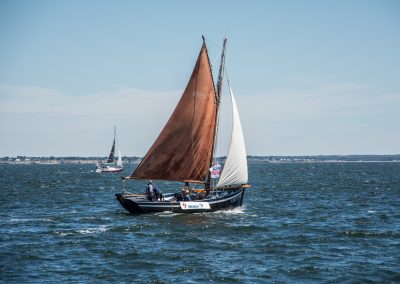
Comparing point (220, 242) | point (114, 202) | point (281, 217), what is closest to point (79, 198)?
point (114, 202)

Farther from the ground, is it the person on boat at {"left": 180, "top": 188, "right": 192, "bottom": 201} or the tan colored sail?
the tan colored sail

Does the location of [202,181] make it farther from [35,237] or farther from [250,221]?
[35,237]

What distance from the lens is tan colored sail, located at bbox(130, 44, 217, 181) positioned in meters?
44.6

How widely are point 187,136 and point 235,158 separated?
165 inches

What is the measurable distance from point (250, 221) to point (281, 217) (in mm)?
4155

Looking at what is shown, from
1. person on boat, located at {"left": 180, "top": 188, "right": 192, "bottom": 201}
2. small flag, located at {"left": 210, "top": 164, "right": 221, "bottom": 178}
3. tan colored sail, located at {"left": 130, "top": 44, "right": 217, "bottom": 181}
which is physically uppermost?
tan colored sail, located at {"left": 130, "top": 44, "right": 217, "bottom": 181}

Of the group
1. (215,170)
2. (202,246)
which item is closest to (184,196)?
(215,170)

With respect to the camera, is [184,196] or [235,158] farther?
[235,158]

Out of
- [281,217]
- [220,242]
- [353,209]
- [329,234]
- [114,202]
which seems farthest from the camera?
[114,202]

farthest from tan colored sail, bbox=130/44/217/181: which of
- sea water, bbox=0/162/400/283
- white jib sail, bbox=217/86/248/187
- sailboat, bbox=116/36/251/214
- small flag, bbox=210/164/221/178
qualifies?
sea water, bbox=0/162/400/283

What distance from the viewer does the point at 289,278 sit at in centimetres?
2423

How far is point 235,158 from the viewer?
148 feet

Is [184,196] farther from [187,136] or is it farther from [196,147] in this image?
[187,136]

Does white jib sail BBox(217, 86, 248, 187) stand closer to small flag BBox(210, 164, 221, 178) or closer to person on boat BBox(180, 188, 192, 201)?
small flag BBox(210, 164, 221, 178)
